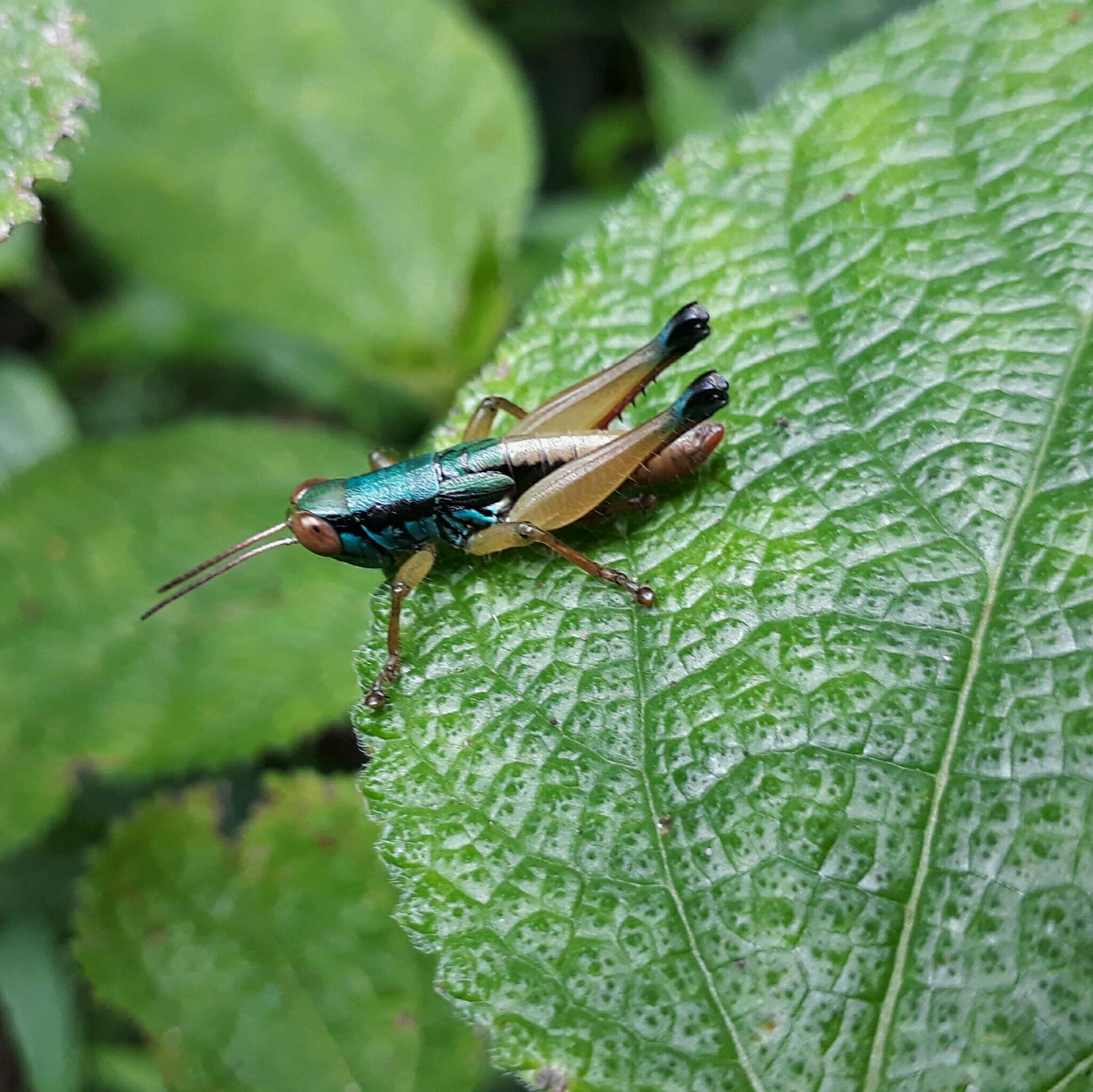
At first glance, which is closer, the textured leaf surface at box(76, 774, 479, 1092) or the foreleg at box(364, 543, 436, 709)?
the foreleg at box(364, 543, 436, 709)

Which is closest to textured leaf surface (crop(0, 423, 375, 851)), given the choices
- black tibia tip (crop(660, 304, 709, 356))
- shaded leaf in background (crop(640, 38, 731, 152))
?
black tibia tip (crop(660, 304, 709, 356))

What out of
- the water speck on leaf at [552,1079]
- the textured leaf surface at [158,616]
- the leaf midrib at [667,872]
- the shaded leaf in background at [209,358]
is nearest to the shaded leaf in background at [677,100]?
the shaded leaf in background at [209,358]

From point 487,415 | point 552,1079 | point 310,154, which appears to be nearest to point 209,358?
point 310,154

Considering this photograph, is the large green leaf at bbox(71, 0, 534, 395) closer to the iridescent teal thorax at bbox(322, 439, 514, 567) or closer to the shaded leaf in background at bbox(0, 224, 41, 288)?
the shaded leaf in background at bbox(0, 224, 41, 288)

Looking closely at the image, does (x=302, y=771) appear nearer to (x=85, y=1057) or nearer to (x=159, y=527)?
(x=159, y=527)

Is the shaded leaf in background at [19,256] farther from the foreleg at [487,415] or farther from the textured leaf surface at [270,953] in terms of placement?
the foreleg at [487,415]

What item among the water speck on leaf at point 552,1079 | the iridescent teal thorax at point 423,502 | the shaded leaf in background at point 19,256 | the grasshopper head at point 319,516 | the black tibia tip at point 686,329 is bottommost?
the water speck on leaf at point 552,1079

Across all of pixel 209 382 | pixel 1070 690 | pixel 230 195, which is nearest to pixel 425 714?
pixel 1070 690
